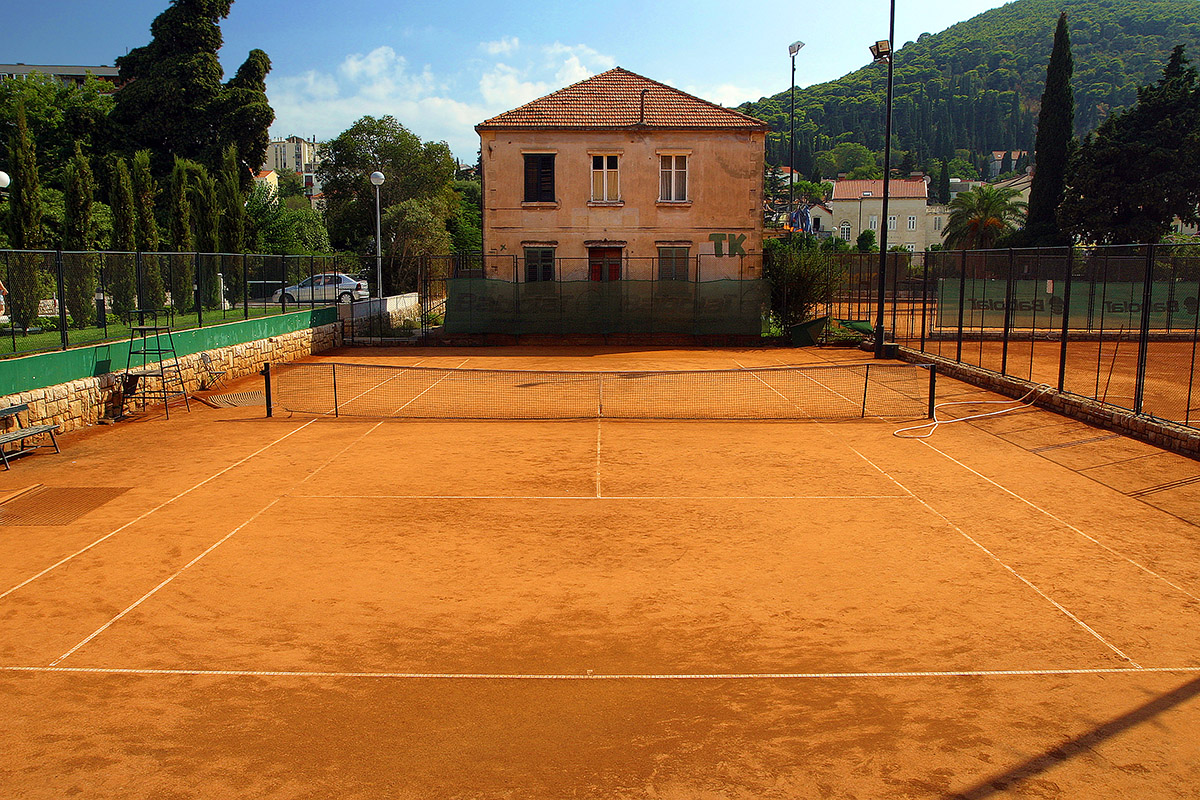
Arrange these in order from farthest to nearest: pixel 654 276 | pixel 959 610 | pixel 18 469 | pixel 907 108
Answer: pixel 907 108, pixel 654 276, pixel 18 469, pixel 959 610

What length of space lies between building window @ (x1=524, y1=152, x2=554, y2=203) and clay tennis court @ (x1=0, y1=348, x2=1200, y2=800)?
2211 centimetres

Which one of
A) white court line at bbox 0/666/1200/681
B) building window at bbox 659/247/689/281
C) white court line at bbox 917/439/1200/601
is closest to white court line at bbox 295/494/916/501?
white court line at bbox 917/439/1200/601

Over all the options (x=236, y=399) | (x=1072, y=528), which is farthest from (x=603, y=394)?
(x=1072, y=528)

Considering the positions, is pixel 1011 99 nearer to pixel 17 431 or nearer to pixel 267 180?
pixel 267 180

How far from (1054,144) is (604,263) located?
132ft

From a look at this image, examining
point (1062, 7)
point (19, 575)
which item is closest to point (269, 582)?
point (19, 575)

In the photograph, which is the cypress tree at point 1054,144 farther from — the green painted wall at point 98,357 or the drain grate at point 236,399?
the drain grate at point 236,399

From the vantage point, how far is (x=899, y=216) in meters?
87.4

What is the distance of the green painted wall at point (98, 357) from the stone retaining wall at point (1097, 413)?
61.1 ft

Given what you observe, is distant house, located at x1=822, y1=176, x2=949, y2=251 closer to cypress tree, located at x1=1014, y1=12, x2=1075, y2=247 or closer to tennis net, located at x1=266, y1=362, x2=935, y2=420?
cypress tree, located at x1=1014, y1=12, x2=1075, y2=247

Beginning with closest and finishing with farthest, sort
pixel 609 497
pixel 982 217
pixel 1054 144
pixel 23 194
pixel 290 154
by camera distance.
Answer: pixel 609 497 < pixel 23 194 < pixel 1054 144 < pixel 982 217 < pixel 290 154

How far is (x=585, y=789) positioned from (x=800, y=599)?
3.52 metres

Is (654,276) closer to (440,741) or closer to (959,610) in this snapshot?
(959,610)

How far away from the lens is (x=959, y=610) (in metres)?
7.64
